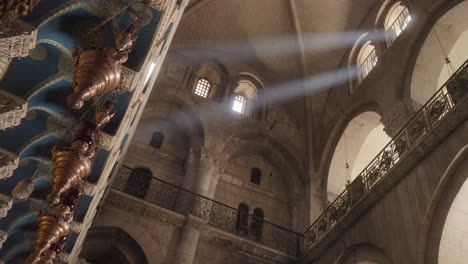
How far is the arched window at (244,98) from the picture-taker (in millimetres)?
15305

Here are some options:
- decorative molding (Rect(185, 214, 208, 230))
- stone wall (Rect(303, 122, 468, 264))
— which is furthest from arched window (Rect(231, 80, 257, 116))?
stone wall (Rect(303, 122, 468, 264))

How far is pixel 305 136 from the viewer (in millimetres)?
15000

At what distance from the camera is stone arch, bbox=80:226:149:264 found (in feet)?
32.5

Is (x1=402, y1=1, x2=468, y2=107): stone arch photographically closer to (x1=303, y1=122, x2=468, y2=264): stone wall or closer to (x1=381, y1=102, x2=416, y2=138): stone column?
(x1=381, y1=102, x2=416, y2=138): stone column

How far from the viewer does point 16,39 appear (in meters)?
3.57

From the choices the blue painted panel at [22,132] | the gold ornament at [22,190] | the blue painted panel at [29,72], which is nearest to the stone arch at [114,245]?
the blue painted panel at [22,132]

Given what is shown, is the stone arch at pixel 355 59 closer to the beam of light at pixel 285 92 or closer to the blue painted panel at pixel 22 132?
the beam of light at pixel 285 92

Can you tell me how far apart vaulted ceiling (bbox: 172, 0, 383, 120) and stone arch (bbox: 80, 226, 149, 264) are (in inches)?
307

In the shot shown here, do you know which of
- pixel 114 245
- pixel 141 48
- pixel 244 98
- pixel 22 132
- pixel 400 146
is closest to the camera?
pixel 141 48

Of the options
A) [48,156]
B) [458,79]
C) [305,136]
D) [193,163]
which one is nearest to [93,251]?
[193,163]

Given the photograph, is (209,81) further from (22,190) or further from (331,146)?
(22,190)

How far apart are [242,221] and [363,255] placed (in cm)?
458

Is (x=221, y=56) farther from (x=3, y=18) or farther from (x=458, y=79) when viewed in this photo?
(x=3, y=18)

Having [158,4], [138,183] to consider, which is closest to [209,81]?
[138,183]
